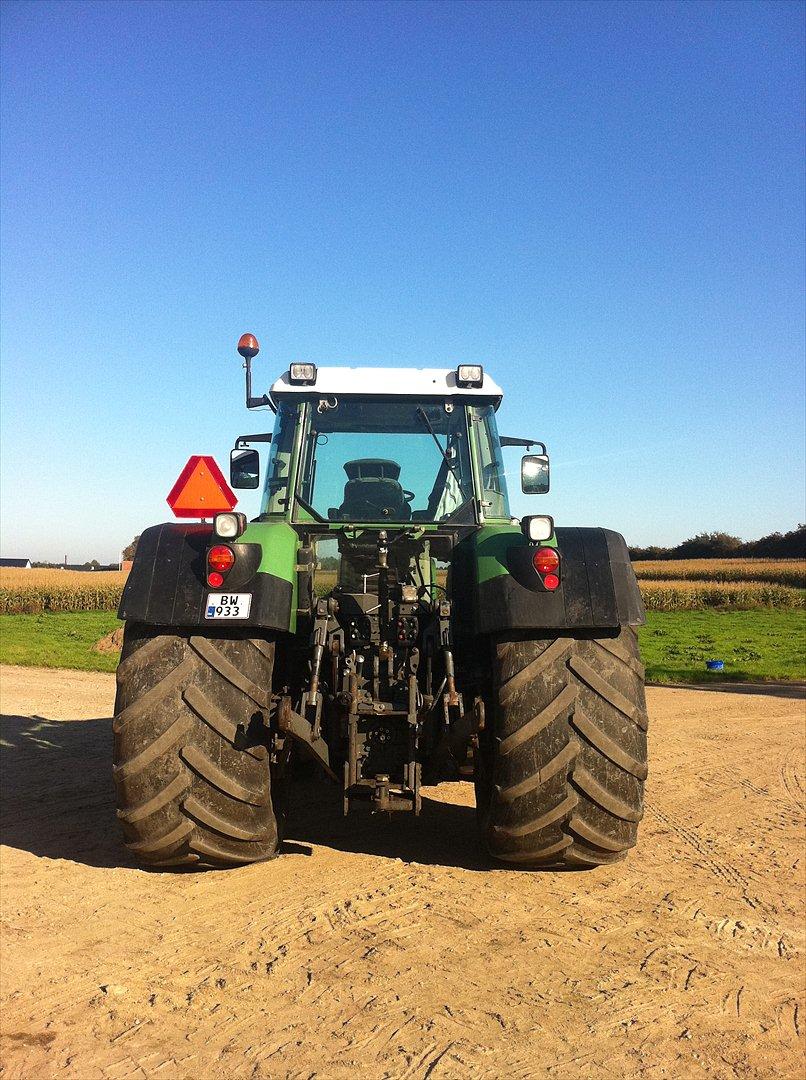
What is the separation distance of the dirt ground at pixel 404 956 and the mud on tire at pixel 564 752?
12.6 inches

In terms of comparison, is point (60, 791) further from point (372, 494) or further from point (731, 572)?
point (731, 572)

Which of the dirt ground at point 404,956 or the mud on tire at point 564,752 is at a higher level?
the mud on tire at point 564,752

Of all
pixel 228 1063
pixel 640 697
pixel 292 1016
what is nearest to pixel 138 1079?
pixel 228 1063

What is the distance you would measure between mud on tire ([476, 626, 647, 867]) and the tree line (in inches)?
2082

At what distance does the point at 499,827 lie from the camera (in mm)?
3506

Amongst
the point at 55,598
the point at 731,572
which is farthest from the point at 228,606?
the point at 731,572

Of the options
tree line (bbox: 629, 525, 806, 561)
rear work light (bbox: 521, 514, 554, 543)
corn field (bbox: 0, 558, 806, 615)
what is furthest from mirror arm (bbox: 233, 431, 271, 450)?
tree line (bbox: 629, 525, 806, 561)

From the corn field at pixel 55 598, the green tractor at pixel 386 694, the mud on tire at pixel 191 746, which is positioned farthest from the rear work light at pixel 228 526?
the corn field at pixel 55 598

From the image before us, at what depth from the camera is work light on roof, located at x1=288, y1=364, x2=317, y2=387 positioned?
4.86 metres

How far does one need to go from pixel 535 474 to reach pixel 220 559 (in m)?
2.48

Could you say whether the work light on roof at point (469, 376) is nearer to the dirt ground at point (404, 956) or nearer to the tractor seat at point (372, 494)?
the tractor seat at point (372, 494)

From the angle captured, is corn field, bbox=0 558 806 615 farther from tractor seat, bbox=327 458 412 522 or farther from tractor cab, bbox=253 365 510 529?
tractor seat, bbox=327 458 412 522

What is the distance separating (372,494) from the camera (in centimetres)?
485

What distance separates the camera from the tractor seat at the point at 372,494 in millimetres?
4793
